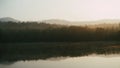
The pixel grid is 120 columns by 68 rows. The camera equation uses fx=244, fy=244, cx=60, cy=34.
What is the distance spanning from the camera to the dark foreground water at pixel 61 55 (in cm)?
201

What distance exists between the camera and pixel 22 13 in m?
2.05

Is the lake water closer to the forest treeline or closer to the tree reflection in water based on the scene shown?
the tree reflection in water

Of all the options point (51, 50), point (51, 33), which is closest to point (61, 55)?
point (51, 50)

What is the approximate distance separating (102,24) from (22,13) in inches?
26.5

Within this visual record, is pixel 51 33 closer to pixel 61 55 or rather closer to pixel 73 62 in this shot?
pixel 61 55

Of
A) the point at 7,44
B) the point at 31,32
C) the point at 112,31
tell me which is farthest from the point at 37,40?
the point at 112,31

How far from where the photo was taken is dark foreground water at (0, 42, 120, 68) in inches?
79.0

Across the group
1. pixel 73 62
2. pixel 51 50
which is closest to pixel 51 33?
pixel 51 50

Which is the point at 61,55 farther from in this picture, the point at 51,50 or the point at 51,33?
the point at 51,33

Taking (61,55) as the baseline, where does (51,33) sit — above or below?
above

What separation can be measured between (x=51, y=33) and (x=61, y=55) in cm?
20

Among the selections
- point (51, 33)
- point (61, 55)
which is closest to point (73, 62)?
point (61, 55)

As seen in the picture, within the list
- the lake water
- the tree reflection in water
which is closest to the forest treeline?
the tree reflection in water

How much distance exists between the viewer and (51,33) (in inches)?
80.1
